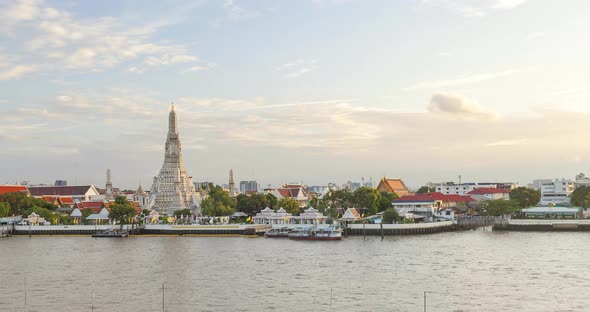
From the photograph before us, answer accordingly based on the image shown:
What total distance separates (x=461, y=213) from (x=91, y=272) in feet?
241

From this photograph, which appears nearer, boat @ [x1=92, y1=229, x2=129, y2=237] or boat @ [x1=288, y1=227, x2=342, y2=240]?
boat @ [x1=288, y1=227, x2=342, y2=240]

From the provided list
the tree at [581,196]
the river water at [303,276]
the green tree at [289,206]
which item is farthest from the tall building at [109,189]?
the tree at [581,196]

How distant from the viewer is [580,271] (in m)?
43.4

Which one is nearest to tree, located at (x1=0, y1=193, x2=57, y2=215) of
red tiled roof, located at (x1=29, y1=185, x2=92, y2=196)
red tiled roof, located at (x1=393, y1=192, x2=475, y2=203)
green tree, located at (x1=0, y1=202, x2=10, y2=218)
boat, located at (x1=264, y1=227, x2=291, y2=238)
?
green tree, located at (x1=0, y1=202, x2=10, y2=218)

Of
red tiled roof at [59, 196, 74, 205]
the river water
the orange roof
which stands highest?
the orange roof

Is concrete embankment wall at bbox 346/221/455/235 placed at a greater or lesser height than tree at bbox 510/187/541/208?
lesser

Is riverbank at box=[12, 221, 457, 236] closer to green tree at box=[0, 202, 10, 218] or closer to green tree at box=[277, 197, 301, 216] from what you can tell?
green tree at box=[0, 202, 10, 218]

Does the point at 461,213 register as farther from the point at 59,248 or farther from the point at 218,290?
the point at 218,290

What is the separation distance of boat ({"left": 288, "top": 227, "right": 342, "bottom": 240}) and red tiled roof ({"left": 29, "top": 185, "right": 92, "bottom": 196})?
82869 millimetres

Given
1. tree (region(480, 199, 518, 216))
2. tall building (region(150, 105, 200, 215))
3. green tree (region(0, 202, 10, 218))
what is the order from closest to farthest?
green tree (region(0, 202, 10, 218)) → tree (region(480, 199, 518, 216)) → tall building (region(150, 105, 200, 215))

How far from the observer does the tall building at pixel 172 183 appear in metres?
116

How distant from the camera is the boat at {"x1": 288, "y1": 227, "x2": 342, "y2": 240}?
232ft

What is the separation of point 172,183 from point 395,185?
48209 millimetres

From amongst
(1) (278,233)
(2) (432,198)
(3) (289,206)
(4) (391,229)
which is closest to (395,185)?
(2) (432,198)
